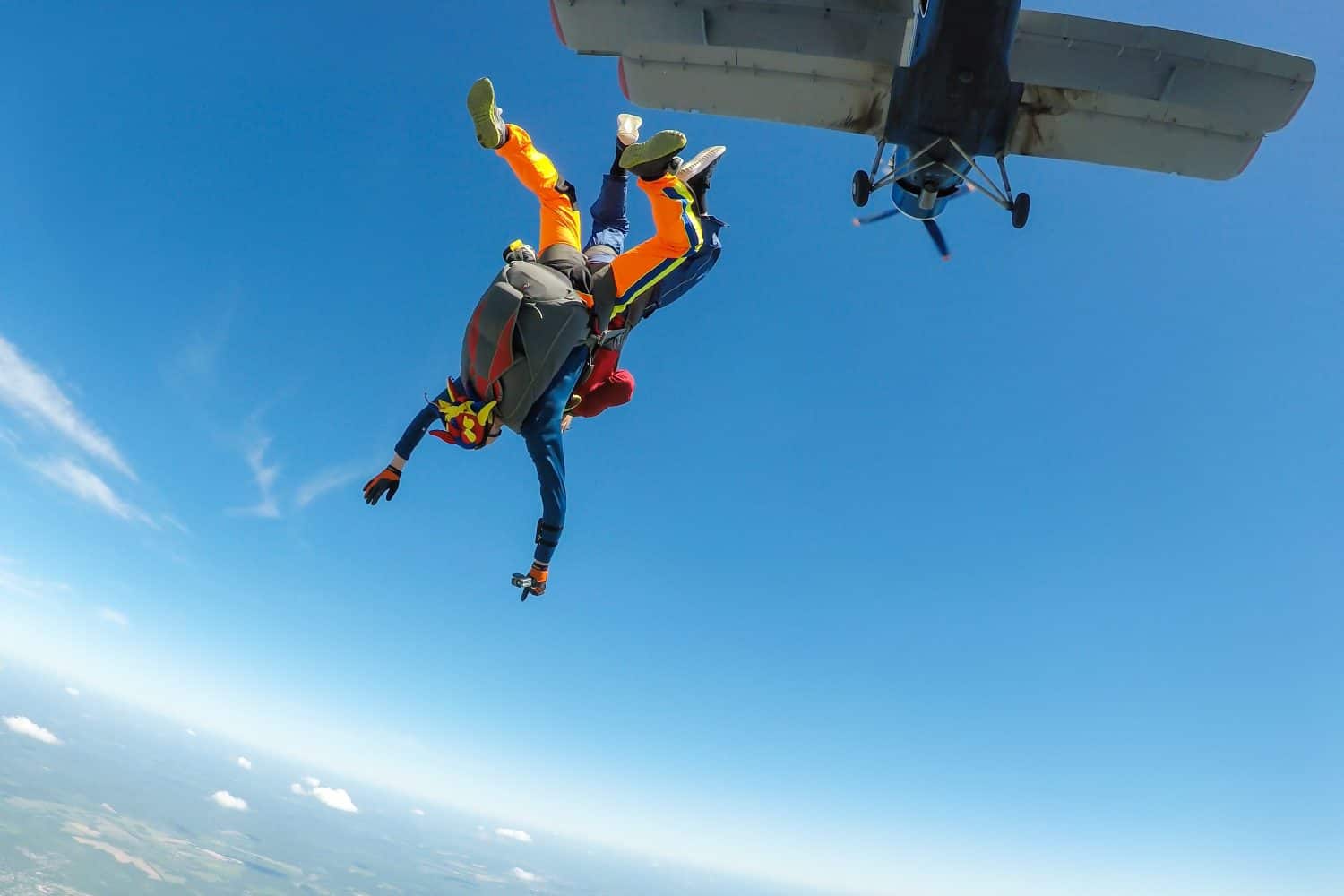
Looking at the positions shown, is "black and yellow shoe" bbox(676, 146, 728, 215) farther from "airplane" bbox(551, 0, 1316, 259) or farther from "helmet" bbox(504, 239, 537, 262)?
"airplane" bbox(551, 0, 1316, 259)

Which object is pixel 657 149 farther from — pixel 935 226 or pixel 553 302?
pixel 935 226

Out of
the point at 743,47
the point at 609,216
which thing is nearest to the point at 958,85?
the point at 743,47

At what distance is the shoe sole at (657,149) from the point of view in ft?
11.3

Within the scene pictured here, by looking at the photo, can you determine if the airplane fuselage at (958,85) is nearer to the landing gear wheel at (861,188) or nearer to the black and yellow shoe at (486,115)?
the landing gear wheel at (861,188)

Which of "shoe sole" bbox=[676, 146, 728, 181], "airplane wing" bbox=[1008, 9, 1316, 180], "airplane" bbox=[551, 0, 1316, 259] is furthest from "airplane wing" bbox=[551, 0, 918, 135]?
"shoe sole" bbox=[676, 146, 728, 181]

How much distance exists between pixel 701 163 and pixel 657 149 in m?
0.53

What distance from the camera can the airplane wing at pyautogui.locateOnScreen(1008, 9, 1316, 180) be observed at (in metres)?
7.95

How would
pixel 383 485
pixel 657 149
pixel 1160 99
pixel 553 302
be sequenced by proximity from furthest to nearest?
pixel 1160 99
pixel 383 485
pixel 553 302
pixel 657 149

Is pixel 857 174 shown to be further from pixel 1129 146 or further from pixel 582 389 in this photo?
pixel 582 389

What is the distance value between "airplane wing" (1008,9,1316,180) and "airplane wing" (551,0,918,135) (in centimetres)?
218

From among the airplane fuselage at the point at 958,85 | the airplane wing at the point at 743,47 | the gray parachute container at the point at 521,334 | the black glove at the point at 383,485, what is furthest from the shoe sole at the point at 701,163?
the airplane fuselage at the point at 958,85

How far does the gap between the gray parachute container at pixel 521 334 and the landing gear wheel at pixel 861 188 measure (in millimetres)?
7469

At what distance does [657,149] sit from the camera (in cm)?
350

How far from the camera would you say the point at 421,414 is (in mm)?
5102
